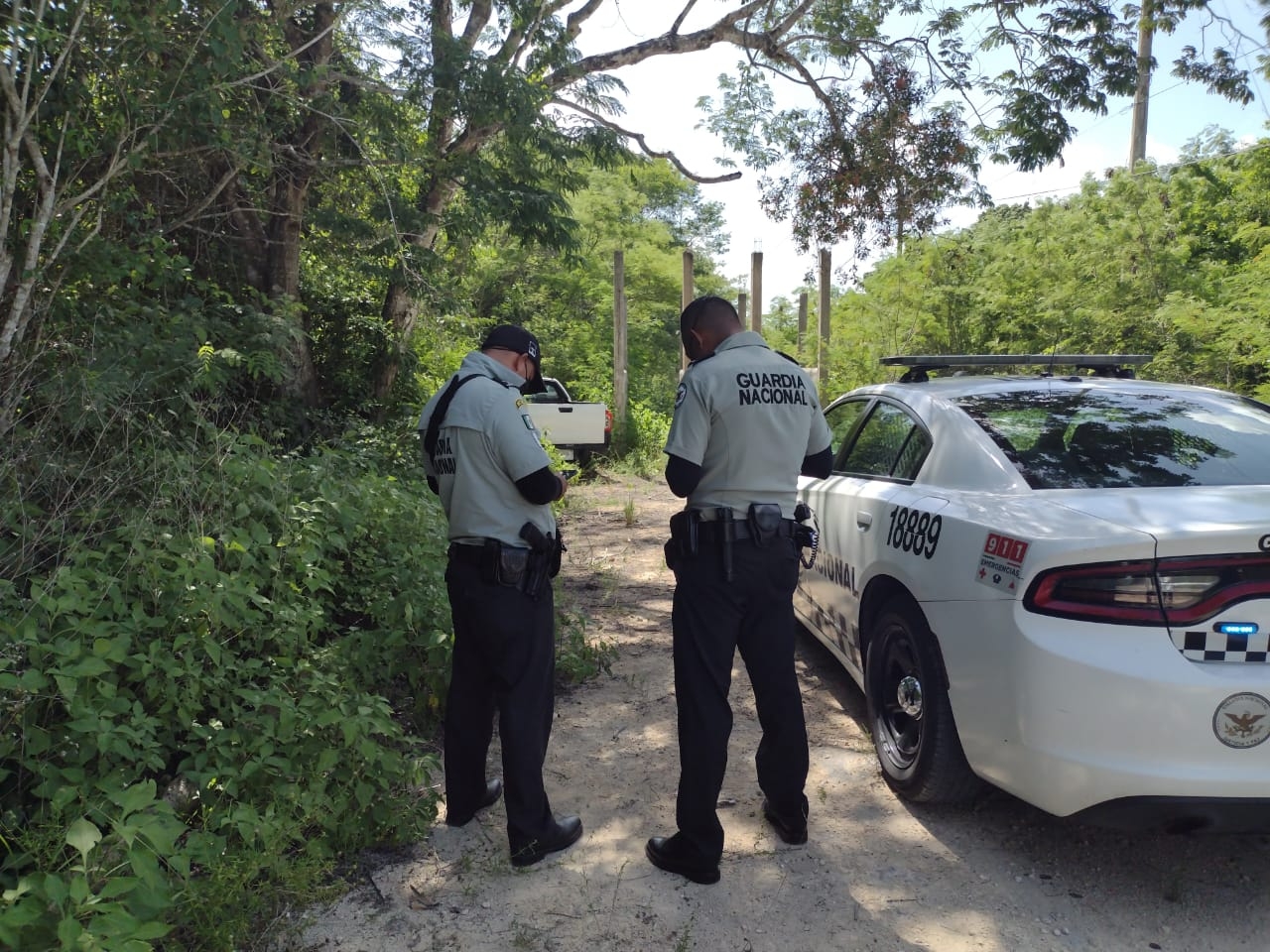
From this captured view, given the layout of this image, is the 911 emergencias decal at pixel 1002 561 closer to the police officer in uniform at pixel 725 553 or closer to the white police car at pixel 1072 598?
the white police car at pixel 1072 598

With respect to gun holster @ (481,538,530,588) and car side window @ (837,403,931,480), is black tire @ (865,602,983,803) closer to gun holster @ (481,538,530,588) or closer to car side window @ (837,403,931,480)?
car side window @ (837,403,931,480)

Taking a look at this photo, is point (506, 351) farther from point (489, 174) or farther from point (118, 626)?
point (489, 174)

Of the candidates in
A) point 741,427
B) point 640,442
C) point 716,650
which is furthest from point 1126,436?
point 640,442

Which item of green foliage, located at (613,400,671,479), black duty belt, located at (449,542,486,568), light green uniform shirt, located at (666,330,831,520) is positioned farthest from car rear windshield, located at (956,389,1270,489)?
green foliage, located at (613,400,671,479)

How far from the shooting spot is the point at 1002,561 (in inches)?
105

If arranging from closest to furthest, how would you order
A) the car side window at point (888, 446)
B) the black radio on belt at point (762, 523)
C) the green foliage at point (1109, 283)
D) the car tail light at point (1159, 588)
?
the car tail light at point (1159, 588) → the black radio on belt at point (762, 523) → the car side window at point (888, 446) → the green foliage at point (1109, 283)

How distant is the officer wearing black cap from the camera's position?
2.86 meters

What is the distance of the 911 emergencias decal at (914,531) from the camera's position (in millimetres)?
3102

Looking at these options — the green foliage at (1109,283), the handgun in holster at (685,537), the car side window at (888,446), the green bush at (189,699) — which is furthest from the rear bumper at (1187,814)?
the green foliage at (1109,283)

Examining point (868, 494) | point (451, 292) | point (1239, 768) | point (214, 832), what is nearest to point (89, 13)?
point (451, 292)

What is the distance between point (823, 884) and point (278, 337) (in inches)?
229

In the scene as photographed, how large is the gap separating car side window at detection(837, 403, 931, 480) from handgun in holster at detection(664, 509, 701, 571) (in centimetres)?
120

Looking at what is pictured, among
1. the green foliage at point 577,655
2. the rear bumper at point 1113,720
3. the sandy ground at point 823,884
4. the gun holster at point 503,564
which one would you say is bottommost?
the sandy ground at point 823,884

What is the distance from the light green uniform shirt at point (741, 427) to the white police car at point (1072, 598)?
659 millimetres
